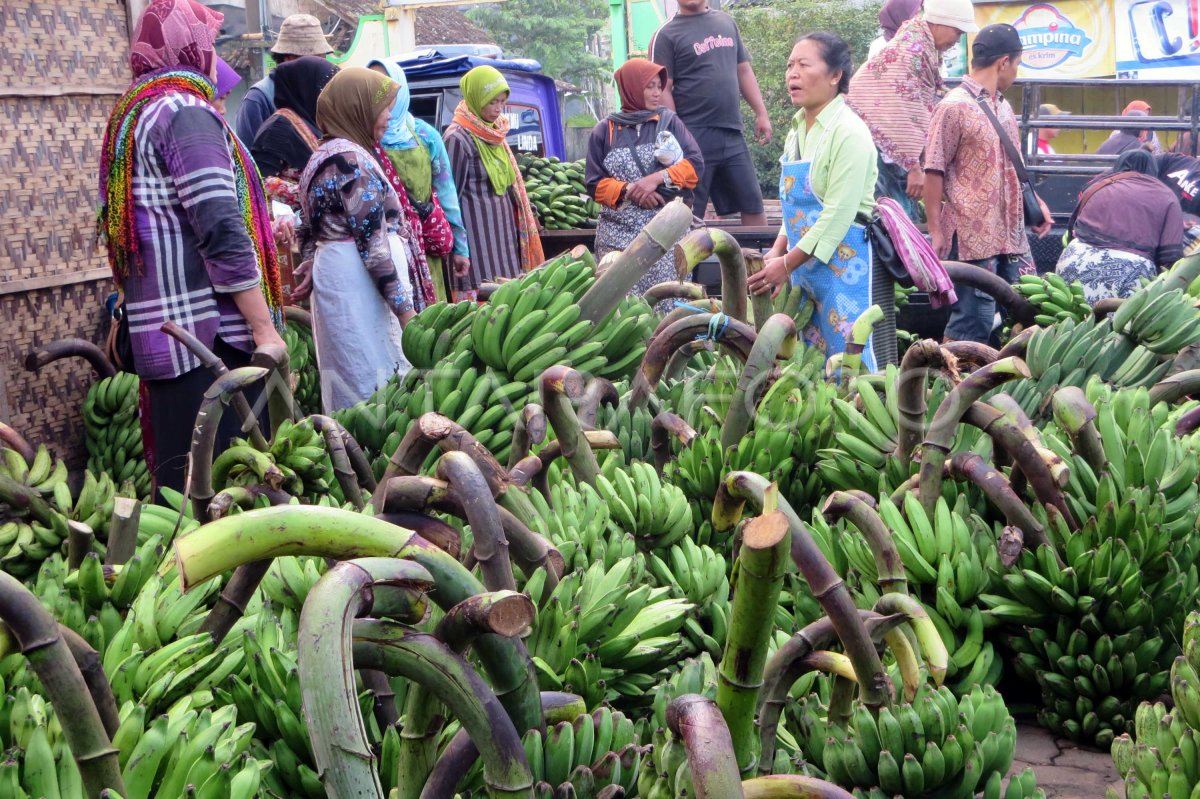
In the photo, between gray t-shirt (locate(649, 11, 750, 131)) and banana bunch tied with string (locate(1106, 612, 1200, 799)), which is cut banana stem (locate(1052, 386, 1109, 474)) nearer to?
banana bunch tied with string (locate(1106, 612, 1200, 799))

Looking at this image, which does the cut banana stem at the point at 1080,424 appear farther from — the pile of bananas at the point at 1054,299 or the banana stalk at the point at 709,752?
the pile of bananas at the point at 1054,299

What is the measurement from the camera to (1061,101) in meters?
14.6

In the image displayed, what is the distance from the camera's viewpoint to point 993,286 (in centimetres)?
354

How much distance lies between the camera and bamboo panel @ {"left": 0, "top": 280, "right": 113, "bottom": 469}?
4102 millimetres

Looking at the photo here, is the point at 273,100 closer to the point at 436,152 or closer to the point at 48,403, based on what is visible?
the point at 436,152

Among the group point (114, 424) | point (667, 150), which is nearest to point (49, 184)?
point (114, 424)

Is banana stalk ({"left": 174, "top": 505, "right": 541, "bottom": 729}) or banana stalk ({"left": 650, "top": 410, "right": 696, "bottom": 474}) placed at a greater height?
banana stalk ({"left": 174, "top": 505, "right": 541, "bottom": 729})

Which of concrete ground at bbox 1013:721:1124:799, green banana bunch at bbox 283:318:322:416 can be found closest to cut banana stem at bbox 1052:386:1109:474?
concrete ground at bbox 1013:721:1124:799

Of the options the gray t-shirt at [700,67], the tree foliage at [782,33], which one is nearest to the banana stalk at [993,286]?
the gray t-shirt at [700,67]

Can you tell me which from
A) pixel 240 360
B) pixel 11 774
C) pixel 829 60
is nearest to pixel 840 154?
pixel 829 60

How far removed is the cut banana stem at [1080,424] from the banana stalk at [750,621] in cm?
103

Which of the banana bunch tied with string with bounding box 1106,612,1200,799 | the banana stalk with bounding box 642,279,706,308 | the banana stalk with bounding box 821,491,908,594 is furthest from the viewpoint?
the banana stalk with bounding box 642,279,706,308

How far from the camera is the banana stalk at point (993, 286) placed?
3.50 metres

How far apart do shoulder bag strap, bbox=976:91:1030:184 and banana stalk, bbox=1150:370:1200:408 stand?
2.93 metres
